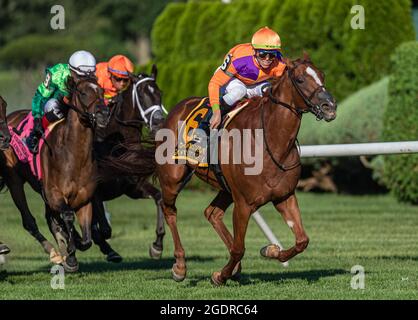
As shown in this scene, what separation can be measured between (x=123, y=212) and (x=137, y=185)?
709 cm

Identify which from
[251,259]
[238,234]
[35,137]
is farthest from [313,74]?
[251,259]

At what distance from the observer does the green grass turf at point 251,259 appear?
916 cm

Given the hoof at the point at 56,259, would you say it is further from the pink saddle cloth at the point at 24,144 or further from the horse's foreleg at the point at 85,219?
the pink saddle cloth at the point at 24,144

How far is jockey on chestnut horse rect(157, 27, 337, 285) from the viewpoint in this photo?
8.92m

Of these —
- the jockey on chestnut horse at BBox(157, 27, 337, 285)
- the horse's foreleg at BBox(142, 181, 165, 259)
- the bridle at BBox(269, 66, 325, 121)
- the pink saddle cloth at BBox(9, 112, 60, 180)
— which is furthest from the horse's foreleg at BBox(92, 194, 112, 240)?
the bridle at BBox(269, 66, 325, 121)

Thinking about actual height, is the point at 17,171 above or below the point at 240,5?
below

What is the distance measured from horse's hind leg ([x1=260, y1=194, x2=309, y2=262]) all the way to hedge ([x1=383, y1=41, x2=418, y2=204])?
686 cm

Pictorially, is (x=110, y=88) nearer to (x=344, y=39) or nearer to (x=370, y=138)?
(x=370, y=138)

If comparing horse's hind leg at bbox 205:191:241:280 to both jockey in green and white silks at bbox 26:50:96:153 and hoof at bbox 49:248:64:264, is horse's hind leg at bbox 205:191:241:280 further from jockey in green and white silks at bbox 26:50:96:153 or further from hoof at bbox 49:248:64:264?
jockey in green and white silks at bbox 26:50:96:153

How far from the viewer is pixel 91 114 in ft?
33.3

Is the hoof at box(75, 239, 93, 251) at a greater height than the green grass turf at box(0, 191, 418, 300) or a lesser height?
greater
